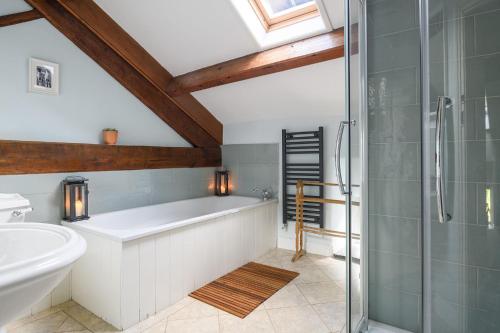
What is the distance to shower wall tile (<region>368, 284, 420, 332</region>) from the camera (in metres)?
1.75

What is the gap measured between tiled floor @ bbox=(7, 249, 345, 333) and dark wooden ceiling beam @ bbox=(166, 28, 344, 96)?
6.30 ft

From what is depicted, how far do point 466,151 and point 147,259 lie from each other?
6.79ft

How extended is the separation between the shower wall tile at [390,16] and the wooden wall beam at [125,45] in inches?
81.7

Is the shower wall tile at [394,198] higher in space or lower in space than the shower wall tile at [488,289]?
higher

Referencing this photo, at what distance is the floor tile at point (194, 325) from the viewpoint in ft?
6.34

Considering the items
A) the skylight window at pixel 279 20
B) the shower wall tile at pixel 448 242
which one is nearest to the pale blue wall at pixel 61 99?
the skylight window at pixel 279 20

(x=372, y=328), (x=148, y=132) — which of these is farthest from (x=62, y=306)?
(x=372, y=328)

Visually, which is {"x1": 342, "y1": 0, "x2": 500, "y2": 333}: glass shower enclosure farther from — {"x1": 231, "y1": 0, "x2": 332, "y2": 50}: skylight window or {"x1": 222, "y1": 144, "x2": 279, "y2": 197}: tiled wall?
{"x1": 222, "y1": 144, "x2": 279, "y2": 197}: tiled wall

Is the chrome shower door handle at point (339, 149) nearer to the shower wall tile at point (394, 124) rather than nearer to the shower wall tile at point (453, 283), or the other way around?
the shower wall tile at point (394, 124)

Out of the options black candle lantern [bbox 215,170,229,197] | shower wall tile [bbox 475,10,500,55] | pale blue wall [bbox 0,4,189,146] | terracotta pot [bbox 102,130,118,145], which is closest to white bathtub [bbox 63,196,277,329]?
terracotta pot [bbox 102,130,118,145]

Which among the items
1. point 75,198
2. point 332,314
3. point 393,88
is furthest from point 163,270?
point 393,88

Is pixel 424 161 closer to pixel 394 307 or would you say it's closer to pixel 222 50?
pixel 394 307

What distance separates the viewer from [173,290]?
2.29 meters

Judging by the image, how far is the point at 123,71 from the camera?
291 cm
